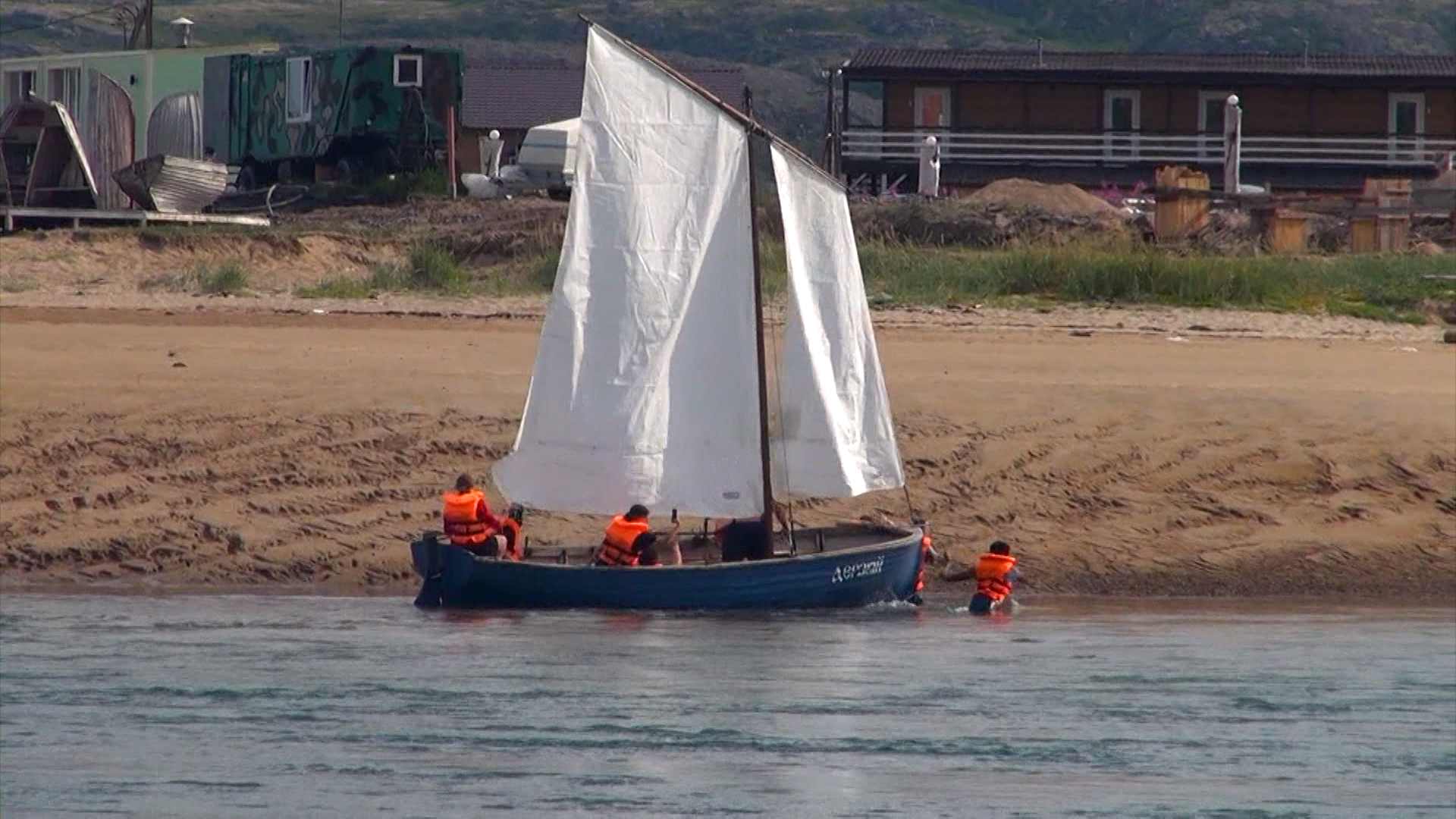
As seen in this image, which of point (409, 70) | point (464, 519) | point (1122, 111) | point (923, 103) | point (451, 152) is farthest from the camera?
point (409, 70)

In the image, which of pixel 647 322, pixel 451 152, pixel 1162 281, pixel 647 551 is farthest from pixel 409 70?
pixel 647 551

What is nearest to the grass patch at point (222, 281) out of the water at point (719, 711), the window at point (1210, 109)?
the water at point (719, 711)

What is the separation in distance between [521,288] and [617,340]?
893 centimetres

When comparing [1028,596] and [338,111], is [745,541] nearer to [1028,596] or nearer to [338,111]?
[1028,596]

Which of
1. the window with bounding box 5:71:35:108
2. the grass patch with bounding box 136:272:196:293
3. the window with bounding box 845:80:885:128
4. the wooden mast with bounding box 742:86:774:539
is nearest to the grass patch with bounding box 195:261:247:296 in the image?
the grass patch with bounding box 136:272:196:293

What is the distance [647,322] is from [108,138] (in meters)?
22.0

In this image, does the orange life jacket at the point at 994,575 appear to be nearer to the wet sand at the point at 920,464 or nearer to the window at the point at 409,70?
the wet sand at the point at 920,464

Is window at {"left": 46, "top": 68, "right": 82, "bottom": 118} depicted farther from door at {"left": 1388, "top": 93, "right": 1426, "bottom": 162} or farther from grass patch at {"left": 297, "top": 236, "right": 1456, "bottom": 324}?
door at {"left": 1388, "top": 93, "right": 1426, "bottom": 162}

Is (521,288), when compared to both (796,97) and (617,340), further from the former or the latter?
(796,97)

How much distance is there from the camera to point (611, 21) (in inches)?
4087

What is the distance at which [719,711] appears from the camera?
15617mm

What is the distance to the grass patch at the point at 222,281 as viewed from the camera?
2739cm

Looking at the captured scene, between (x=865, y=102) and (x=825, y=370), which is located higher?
(x=865, y=102)

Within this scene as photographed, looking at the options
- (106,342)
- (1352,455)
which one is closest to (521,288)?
(106,342)
